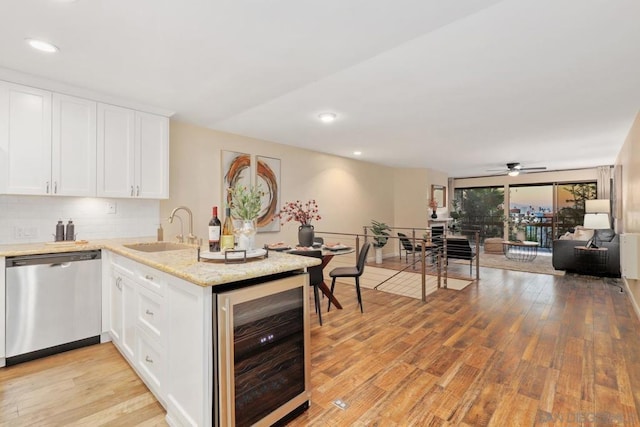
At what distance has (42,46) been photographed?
2.19 meters

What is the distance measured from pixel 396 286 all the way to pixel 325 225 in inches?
78.3

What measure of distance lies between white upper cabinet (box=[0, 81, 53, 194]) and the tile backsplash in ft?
1.18

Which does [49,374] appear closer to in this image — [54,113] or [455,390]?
[54,113]

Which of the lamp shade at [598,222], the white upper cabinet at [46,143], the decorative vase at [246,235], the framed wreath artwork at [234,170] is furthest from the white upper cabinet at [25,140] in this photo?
the lamp shade at [598,222]

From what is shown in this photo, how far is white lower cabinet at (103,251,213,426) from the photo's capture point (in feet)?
4.92

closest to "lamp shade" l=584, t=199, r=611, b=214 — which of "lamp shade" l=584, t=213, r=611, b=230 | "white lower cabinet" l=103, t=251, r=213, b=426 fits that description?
"lamp shade" l=584, t=213, r=611, b=230

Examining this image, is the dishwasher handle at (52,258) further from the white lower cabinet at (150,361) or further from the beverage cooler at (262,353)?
the beverage cooler at (262,353)

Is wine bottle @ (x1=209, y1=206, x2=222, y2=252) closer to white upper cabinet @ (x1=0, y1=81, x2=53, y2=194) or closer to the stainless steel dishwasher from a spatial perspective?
the stainless steel dishwasher

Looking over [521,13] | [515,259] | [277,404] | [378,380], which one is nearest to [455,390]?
[378,380]

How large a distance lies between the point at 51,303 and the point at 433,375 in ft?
10.6

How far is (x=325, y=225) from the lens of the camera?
249 inches

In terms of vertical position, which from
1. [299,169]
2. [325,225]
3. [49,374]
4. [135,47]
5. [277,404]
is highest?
[135,47]

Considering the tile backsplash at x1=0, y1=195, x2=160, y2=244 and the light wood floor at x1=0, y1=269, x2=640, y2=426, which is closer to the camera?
the light wood floor at x1=0, y1=269, x2=640, y2=426

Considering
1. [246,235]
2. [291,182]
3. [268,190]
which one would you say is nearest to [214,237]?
[246,235]
